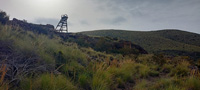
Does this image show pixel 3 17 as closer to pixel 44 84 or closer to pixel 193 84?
pixel 44 84

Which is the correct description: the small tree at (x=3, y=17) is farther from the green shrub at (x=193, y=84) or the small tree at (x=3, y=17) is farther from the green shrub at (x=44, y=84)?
the green shrub at (x=193, y=84)

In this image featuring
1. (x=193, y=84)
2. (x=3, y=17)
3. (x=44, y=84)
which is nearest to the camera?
(x=44, y=84)

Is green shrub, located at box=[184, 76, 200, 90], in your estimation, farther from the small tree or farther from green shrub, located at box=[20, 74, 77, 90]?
the small tree

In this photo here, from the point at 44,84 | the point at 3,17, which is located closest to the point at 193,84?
the point at 44,84

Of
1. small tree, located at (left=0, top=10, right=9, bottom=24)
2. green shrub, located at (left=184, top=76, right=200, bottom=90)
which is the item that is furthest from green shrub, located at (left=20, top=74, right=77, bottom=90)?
small tree, located at (left=0, top=10, right=9, bottom=24)

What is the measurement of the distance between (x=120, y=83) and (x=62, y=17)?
22.2 metres

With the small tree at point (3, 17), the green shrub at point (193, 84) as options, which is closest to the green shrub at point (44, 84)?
the green shrub at point (193, 84)

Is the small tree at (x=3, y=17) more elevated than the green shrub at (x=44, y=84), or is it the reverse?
the small tree at (x=3, y=17)

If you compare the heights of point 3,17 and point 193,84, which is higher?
point 3,17

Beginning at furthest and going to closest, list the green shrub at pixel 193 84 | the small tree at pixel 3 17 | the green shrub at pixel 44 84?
the small tree at pixel 3 17, the green shrub at pixel 193 84, the green shrub at pixel 44 84

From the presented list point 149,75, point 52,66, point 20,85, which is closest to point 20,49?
point 52,66

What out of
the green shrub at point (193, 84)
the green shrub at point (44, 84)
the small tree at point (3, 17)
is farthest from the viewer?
the small tree at point (3, 17)

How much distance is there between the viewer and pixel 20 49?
4168 millimetres

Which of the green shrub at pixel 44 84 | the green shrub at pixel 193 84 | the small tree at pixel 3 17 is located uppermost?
the small tree at pixel 3 17
